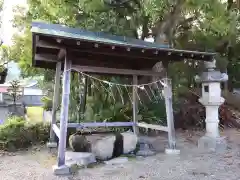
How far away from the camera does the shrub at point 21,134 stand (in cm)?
716

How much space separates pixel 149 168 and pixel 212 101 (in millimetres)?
2691

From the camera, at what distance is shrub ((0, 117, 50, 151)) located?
23.5 ft

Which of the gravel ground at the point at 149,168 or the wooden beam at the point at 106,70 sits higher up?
the wooden beam at the point at 106,70

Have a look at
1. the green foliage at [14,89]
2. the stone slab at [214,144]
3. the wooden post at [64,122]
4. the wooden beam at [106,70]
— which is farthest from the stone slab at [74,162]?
the green foliage at [14,89]

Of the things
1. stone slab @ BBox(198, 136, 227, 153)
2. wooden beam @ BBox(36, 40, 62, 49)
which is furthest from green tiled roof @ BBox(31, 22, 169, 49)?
stone slab @ BBox(198, 136, 227, 153)

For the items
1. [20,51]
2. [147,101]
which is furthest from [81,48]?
[20,51]

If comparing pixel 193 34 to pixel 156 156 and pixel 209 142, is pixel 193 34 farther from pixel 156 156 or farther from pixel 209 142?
pixel 156 156

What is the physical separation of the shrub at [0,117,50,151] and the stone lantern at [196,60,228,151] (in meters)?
4.46

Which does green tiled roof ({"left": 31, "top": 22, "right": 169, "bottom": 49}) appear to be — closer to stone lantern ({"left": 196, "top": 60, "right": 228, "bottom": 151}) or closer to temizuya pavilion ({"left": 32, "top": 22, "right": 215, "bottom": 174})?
temizuya pavilion ({"left": 32, "top": 22, "right": 215, "bottom": 174})

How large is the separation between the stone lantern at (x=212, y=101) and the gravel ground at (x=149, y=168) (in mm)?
311

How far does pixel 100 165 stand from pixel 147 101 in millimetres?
4389

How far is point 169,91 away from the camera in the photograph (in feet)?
21.0

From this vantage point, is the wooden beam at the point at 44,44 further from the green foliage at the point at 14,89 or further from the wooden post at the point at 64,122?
the green foliage at the point at 14,89

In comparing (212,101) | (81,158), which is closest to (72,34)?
(81,158)
